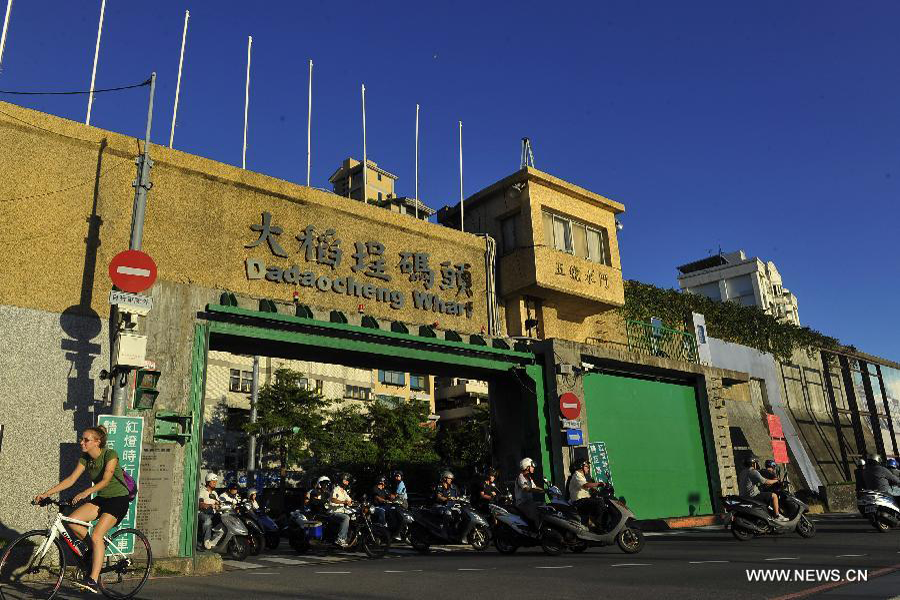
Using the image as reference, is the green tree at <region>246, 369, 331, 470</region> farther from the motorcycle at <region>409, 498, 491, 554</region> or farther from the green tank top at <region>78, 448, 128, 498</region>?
the green tank top at <region>78, 448, 128, 498</region>

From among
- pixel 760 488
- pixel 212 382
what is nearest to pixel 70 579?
pixel 760 488

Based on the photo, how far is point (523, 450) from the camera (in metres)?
17.5

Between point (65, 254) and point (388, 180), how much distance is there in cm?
7210

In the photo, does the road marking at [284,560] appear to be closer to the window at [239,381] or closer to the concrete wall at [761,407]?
the concrete wall at [761,407]

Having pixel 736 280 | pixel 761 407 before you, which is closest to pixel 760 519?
pixel 761 407

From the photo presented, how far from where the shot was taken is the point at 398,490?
1617 centimetres

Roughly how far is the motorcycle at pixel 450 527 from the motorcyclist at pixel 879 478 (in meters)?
8.09

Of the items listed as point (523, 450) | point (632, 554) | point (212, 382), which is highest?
point (212, 382)

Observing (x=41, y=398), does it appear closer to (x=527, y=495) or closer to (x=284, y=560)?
(x=284, y=560)

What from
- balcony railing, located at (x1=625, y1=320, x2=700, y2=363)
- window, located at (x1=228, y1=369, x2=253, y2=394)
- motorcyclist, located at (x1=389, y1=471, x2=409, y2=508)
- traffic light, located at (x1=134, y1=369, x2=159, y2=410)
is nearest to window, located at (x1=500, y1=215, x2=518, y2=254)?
balcony railing, located at (x1=625, y1=320, x2=700, y2=363)

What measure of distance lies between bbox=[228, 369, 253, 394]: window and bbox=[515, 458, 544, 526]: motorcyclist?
3595cm

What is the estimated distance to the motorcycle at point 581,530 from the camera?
36.2 ft

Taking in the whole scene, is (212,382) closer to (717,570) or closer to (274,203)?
(274,203)

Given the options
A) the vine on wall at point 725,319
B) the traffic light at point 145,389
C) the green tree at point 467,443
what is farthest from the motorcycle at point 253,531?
the green tree at point 467,443
